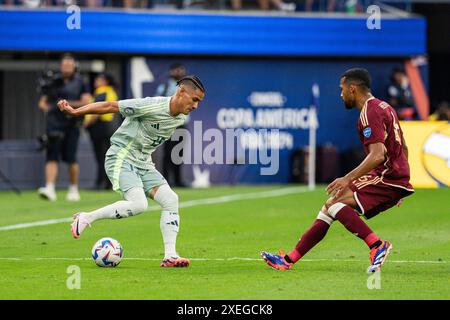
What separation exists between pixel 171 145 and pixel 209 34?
3.09 m

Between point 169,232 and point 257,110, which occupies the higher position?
point 257,110

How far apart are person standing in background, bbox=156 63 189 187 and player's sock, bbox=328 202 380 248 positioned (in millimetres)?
12902

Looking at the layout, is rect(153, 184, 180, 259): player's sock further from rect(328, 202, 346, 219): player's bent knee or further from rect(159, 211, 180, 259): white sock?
rect(328, 202, 346, 219): player's bent knee

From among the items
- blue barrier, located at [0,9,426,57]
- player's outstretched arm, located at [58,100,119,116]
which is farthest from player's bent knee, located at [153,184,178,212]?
blue barrier, located at [0,9,426,57]

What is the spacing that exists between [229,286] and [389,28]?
61.7 ft

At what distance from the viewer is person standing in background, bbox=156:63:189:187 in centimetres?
2367

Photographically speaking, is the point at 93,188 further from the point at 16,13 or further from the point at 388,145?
the point at 388,145

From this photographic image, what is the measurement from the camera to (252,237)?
1498 centimetres

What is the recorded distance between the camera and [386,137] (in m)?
10.9

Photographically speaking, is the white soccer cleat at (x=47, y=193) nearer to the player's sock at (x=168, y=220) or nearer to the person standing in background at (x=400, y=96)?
the player's sock at (x=168, y=220)

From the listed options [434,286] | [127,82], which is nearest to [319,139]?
[127,82]

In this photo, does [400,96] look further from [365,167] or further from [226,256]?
[365,167]

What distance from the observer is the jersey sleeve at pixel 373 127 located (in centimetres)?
1069

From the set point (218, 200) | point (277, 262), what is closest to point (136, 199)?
point (277, 262)
